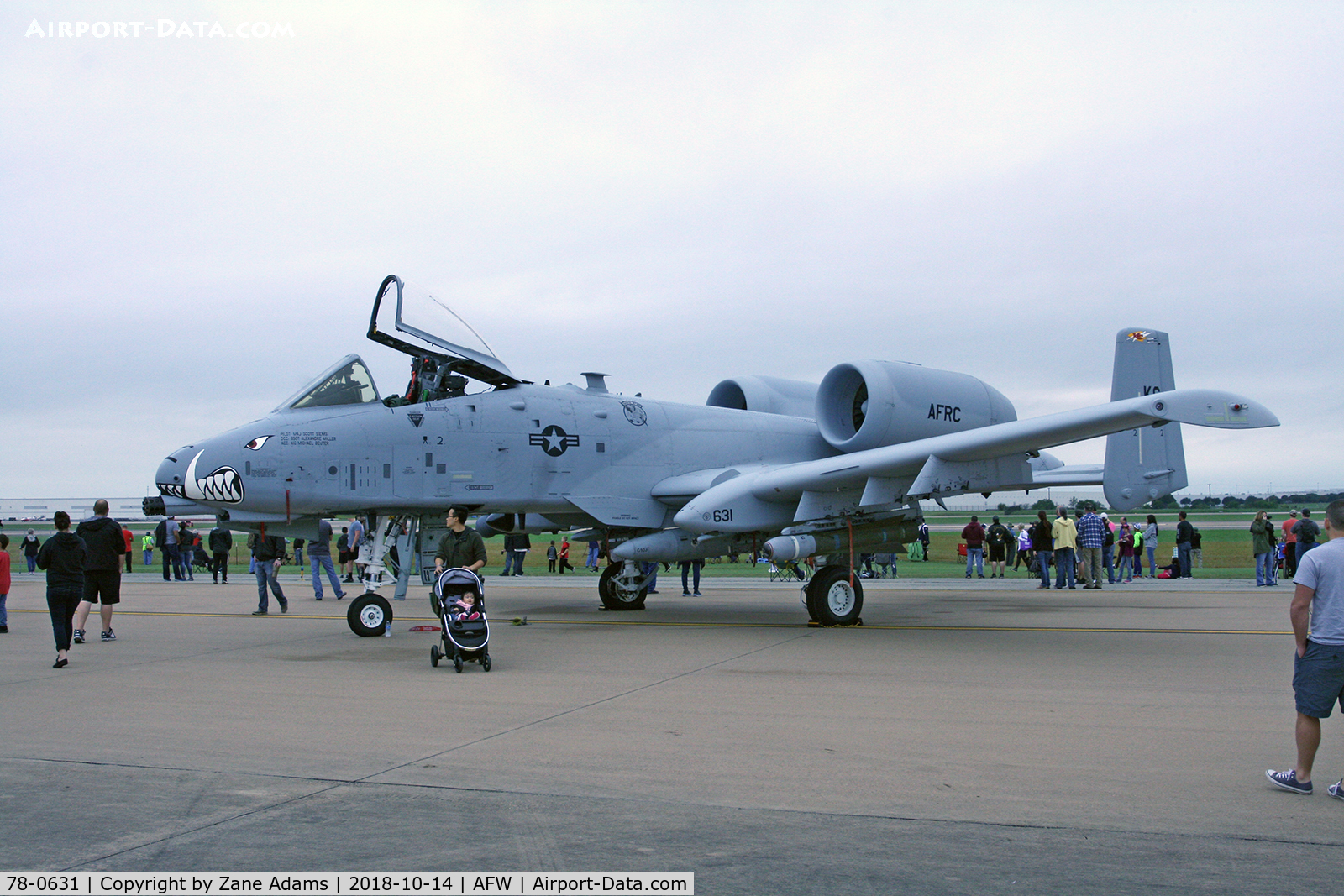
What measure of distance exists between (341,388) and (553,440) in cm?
280

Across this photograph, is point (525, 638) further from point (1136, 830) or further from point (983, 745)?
point (1136, 830)

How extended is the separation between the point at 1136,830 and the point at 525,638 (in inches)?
337

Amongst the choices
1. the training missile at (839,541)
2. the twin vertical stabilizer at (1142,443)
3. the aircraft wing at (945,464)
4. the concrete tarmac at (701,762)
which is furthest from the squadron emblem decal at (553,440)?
the twin vertical stabilizer at (1142,443)

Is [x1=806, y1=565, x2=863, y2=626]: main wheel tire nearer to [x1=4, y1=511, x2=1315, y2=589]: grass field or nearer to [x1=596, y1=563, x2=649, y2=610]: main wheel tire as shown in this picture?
[x1=596, y1=563, x2=649, y2=610]: main wheel tire

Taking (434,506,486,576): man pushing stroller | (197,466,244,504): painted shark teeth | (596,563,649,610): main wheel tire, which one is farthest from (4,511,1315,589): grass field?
(434,506,486,576): man pushing stroller

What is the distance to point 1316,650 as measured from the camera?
16.3ft

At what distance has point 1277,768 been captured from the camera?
5.47m

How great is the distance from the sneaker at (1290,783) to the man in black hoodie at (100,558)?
425 inches

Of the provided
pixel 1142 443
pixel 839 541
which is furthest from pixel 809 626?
pixel 1142 443

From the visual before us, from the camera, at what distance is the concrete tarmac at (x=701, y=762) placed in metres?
4.04

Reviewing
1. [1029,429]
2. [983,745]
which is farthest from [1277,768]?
[1029,429]

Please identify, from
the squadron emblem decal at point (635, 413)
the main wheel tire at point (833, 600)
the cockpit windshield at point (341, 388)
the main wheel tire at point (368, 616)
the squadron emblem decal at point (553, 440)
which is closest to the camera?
the main wheel tire at point (368, 616)

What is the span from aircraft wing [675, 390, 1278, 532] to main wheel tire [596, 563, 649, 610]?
325cm

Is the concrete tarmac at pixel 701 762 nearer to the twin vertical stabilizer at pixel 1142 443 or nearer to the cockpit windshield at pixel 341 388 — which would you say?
the twin vertical stabilizer at pixel 1142 443
